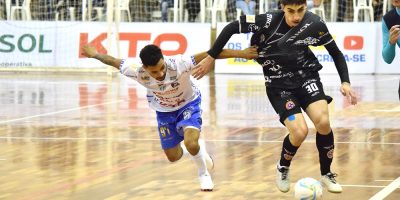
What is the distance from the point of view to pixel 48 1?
3225 cm

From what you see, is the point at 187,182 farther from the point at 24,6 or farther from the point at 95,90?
the point at 24,6

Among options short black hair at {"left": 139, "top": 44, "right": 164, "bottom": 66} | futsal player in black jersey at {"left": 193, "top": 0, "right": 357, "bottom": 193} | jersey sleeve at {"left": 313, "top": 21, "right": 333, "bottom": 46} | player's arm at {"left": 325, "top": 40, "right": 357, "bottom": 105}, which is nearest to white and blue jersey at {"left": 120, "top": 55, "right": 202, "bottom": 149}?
short black hair at {"left": 139, "top": 44, "right": 164, "bottom": 66}

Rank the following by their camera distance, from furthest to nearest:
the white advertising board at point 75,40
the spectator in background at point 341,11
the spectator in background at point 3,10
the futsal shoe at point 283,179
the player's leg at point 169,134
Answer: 1. the spectator in background at point 3,10
2. the spectator in background at point 341,11
3. the white advertising board at point 75,40
4. the player's leg at point 169,134
5. the futsal shoe at point 283,179

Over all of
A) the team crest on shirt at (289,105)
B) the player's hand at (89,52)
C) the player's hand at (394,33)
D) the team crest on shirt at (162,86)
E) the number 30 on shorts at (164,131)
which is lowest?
the number 30 on shorts at (164,131)

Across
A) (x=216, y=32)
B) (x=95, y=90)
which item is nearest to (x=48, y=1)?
(x=216, y=32)

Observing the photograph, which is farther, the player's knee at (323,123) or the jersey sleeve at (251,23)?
the jersey sleeve at (251,23)

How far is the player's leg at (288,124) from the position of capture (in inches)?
382

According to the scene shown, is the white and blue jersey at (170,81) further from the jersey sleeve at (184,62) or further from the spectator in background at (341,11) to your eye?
the spectator in background at (341,11)

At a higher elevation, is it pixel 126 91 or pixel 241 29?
pixel 241 29

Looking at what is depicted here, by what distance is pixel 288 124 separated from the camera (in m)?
9.77

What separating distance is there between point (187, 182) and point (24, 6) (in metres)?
22.2

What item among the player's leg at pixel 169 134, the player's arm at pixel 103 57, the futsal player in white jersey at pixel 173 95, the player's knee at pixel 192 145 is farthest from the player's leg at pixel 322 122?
A: the player's arm at pixel 103 57

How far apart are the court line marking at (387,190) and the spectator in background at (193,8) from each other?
73.1 ft

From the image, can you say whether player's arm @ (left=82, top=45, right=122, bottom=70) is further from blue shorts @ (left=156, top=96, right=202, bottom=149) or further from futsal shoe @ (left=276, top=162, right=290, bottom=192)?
futsal shoe @ (left=276, top=162, right=290, bottom=192)
